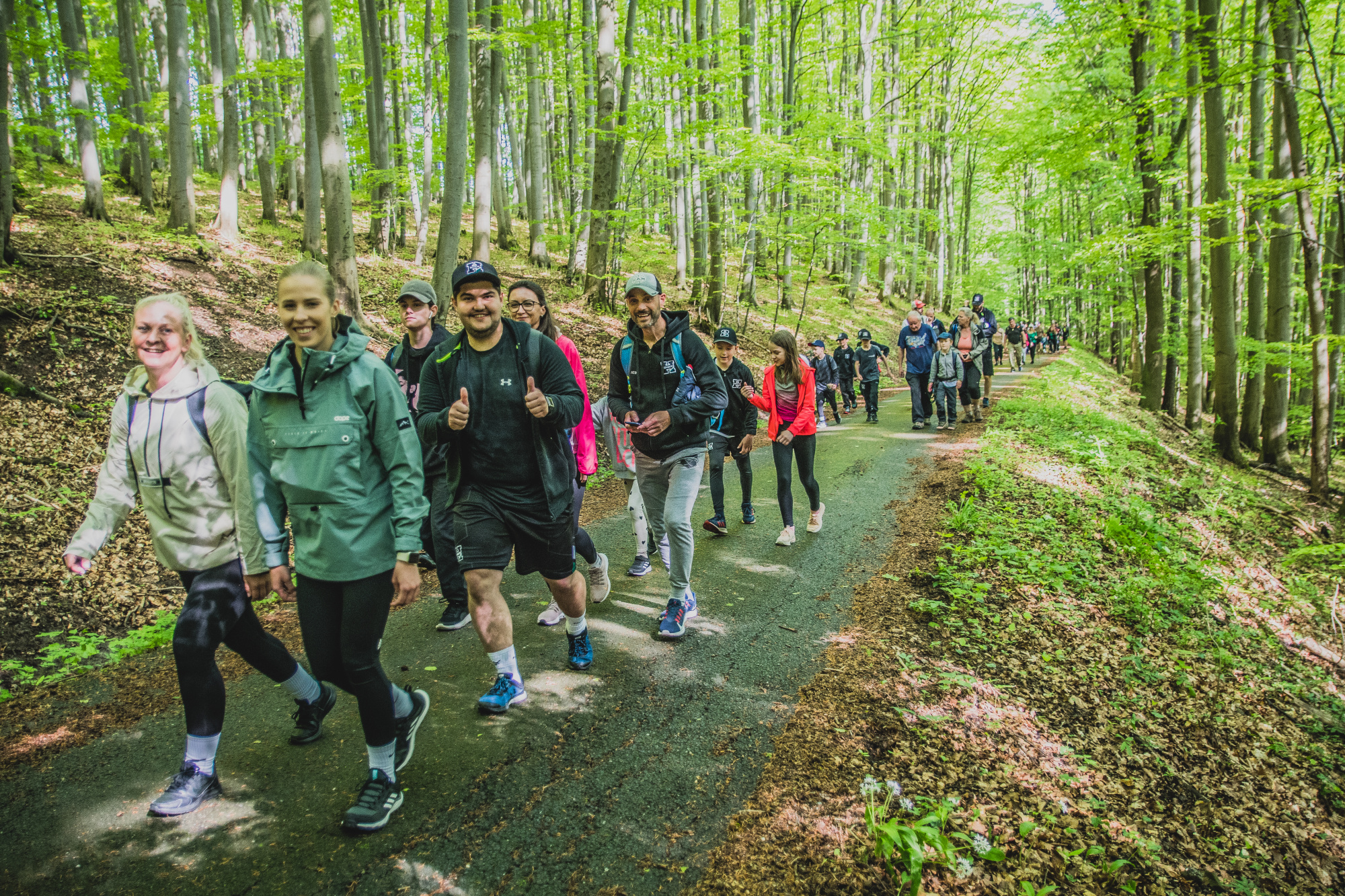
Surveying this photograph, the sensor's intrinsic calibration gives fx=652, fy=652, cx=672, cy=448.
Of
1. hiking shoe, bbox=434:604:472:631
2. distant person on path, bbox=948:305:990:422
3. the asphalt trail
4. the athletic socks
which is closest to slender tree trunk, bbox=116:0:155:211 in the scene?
hiking shoe, bbox=434:604:472:631

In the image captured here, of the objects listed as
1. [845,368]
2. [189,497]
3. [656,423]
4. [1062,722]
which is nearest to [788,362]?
[656,423]

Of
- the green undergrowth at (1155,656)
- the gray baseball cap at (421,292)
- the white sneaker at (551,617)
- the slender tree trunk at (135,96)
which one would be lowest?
the green undergrowth at (1155,656)

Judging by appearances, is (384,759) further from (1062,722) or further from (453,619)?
(1062,722)

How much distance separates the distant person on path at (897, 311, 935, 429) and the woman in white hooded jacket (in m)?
12.2

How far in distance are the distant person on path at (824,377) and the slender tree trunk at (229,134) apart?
1259 cm

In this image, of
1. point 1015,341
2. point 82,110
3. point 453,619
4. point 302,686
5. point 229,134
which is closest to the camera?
point 302,686

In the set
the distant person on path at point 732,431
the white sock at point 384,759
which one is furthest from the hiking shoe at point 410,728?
the distant person on path at point 732,431

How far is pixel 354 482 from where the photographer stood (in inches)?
108

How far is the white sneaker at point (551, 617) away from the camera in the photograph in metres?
4.81

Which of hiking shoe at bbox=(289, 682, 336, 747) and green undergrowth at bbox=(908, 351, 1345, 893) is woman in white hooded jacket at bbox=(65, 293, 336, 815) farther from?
green undergrowth at bbox=(908, 351, 1345, 893)

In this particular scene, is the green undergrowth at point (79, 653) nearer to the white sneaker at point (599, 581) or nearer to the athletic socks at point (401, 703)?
the athletic socks at point (401, 703)

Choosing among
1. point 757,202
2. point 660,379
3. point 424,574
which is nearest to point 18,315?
point 424,574

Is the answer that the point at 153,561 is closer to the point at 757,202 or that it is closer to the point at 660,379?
the point at 660,379

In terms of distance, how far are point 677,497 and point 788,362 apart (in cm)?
277
